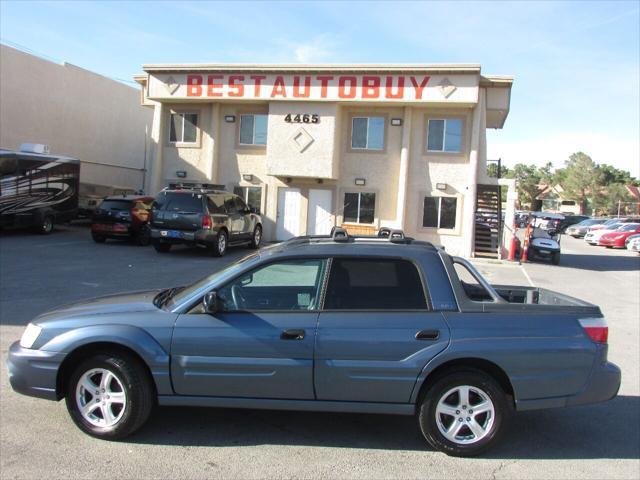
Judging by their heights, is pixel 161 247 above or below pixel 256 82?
below

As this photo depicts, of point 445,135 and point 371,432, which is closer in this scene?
point 371,432

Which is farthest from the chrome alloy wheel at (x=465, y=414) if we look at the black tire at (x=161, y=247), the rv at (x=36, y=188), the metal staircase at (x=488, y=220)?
the rv at (x=36, y=188)

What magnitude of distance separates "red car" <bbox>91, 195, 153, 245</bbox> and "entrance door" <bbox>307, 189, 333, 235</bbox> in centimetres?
634

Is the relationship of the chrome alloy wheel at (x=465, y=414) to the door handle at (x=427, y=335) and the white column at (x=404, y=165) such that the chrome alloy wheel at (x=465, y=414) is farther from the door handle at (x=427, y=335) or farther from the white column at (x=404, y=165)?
the white column at (x=404, y=165)

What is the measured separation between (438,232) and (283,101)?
25.1 ft

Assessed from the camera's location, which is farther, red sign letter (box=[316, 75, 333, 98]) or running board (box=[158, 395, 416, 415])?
red sign letter (box=[316, 75, 333, 98])

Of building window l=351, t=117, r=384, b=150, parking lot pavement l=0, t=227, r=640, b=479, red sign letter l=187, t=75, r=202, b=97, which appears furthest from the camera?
red sign letter l=187, t=75, r=202, b=97

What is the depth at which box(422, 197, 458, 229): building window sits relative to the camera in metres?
21.1

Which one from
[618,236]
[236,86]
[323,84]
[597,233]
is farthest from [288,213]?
[597,233]

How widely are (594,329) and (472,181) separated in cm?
1701

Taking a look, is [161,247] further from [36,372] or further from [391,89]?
[36,372]

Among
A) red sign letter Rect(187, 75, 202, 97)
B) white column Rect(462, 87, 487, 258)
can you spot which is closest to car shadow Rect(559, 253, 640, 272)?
white column Rect(462, 87, 487, 258)

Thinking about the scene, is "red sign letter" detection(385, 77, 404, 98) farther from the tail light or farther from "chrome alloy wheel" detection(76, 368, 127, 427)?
"chrome alloy wheel" detection(76, 368, 127, 427)

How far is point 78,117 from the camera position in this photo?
29078mm
